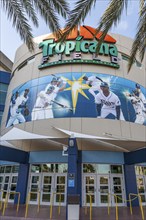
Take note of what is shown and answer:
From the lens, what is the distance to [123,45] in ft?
62.5

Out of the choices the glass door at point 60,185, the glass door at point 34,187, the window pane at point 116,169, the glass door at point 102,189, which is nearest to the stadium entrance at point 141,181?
the window pane at point 116,169

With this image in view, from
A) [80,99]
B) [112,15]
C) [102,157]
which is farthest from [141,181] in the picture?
[112,15]

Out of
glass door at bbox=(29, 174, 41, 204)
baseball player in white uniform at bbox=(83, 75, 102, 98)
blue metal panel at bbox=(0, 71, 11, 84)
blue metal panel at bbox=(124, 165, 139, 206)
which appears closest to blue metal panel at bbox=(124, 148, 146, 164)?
blue metal panel at bbox=(124, 165, 139, 206)

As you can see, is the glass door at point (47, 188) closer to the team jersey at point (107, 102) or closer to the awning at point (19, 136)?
the awning at point (19, 136)

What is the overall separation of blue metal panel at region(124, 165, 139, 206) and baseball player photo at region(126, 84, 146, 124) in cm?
398

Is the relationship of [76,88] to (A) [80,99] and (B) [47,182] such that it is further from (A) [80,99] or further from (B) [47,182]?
(B) [47,182]

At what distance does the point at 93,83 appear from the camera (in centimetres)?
1538

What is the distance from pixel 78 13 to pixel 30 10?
1.74m

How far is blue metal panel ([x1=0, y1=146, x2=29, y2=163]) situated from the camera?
12.2 metres

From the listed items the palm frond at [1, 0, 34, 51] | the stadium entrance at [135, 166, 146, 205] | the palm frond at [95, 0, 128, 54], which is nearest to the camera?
the palm frond at [95, 0, 128, 54]

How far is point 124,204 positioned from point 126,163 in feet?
9.89

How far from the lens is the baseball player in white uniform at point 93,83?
15045mm

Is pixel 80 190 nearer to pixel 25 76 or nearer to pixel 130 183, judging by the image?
pixel 130 183

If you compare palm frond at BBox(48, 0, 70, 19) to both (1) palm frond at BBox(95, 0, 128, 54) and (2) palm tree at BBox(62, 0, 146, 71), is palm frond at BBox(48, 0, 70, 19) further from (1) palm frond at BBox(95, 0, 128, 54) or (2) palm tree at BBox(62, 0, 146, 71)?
(1) palm frond at BBox(95, 0, 128, 54)
